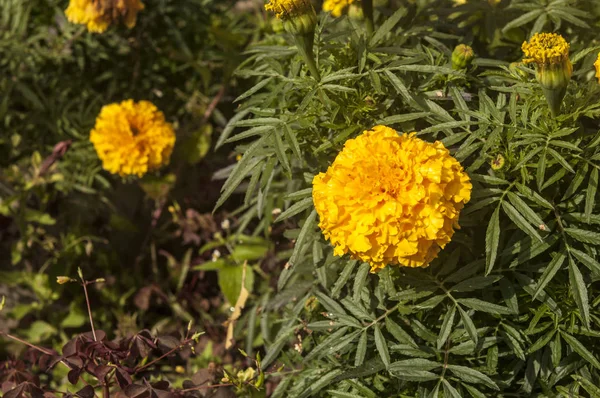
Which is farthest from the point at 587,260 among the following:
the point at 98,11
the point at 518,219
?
the point at 98,11

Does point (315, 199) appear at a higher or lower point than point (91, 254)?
higher

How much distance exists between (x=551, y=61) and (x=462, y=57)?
12.3 inches

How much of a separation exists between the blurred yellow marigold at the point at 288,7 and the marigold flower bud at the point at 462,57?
16.0 inches

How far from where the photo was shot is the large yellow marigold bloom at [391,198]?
4.81 ft

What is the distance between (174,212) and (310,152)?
1.14 metres

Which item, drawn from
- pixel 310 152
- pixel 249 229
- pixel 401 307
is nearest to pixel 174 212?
pixel 249 229

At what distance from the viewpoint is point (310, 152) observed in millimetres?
1896

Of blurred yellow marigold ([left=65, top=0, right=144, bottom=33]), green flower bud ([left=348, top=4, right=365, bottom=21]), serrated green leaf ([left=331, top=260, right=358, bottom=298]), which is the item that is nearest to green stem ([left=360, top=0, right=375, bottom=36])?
green flower bud ([left=348, top=4, right=365, bottom=21])

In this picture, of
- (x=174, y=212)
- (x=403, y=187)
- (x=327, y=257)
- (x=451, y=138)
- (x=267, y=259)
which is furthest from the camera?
(x=174, y=212)

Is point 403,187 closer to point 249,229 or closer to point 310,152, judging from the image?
point 310,152

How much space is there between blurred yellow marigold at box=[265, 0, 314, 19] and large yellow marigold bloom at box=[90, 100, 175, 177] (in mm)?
1132

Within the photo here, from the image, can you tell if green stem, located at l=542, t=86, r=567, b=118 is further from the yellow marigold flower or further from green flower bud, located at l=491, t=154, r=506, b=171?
the yellow marigold flower

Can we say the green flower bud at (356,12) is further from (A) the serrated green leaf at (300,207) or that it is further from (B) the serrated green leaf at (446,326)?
(B) the serrated green leaf at (446,326)

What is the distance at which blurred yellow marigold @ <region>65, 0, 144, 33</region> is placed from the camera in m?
2.57
